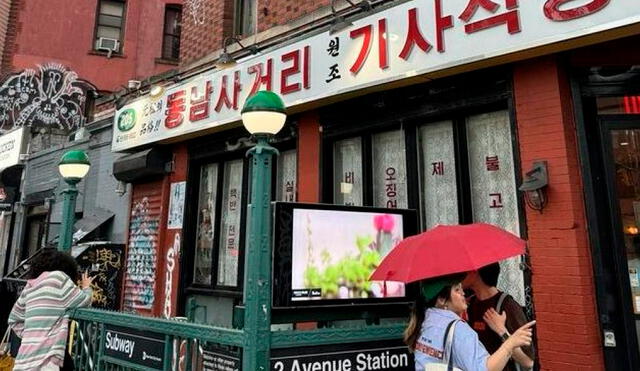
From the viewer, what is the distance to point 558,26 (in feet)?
14.2

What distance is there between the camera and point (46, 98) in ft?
44.5

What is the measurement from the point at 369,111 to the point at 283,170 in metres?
1.97

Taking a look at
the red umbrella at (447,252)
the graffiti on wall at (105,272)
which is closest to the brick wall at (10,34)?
the graffiti on wall at (105,272)

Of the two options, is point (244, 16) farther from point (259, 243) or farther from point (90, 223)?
point (259, 243)

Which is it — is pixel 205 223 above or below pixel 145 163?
below

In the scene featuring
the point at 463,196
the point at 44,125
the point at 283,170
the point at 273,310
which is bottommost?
the point at 273,310

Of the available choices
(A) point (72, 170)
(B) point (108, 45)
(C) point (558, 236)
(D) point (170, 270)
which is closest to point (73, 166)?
(A) point (72, 170)

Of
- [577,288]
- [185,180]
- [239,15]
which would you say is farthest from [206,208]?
[577,288]

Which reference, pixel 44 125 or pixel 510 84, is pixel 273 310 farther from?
pixel 44 125

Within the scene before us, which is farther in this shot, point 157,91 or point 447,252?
point 157,91

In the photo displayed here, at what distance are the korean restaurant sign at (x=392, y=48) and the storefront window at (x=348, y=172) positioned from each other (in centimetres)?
93

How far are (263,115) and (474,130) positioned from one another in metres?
2.87

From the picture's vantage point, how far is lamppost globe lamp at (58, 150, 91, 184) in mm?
6402

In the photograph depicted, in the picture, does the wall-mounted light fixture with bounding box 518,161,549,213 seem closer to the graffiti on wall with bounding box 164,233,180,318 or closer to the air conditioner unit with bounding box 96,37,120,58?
the graffiti on wall with bounding box 164,233,180,318
